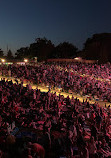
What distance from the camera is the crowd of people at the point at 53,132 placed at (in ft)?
8.88

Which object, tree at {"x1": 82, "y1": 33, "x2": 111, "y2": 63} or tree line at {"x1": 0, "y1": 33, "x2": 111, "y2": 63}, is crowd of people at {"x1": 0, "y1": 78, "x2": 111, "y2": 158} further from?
tree line at {"x1": 0, "y1": 33, "x2": 111, "y2": 63}

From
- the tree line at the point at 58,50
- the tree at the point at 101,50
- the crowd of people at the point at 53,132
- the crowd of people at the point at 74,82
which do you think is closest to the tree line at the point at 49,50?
the tree line at the point at 58,50

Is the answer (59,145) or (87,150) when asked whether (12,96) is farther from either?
(87,150)

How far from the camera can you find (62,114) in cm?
467

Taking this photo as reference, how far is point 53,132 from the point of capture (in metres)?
3.56

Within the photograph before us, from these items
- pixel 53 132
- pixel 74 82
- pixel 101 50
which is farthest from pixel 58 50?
pixel 53 132

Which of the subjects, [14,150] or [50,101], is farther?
[50,101]

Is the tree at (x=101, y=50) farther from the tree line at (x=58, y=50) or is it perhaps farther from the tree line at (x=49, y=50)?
the tree line at (x=49, y=50)

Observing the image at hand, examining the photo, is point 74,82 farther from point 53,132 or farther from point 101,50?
point 101,50

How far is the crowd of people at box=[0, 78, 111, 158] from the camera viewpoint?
2.71 m

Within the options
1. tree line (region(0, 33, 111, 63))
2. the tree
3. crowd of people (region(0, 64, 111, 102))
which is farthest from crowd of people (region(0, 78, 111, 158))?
tree line (region(0, 33, 111, 63))

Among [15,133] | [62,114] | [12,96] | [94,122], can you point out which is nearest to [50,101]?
[62,114]

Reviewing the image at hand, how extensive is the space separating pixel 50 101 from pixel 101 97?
4.94 meters

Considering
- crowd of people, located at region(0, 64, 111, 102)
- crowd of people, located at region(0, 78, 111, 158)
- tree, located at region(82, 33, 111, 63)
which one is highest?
tree, located at region(82, 33, 111, 63)
